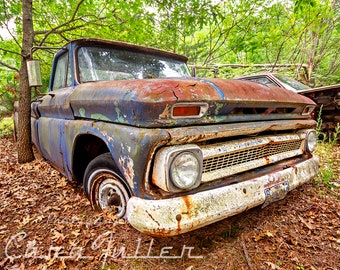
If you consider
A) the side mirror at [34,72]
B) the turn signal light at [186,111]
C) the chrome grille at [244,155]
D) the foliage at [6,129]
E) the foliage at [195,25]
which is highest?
the foliage at [195,25]

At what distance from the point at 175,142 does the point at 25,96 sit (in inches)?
153

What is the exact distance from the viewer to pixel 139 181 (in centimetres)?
127

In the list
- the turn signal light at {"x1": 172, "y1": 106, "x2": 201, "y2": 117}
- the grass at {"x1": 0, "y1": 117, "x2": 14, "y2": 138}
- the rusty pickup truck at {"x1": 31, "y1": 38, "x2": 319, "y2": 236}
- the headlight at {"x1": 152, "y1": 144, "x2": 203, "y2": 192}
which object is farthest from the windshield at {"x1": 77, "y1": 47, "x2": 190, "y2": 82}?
the grass at {"x1": 0, "y1": 117, "x2": 14, "y2": 138}

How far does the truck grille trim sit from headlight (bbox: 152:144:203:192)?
0.37 feet

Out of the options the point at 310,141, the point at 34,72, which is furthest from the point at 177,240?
the point at 34,72

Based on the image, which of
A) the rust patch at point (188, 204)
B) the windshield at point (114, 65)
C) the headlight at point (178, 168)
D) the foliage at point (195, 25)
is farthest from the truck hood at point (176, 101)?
the foliage at point (195, 25)

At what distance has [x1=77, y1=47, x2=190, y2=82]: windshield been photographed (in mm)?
2197

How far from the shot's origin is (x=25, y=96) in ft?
12.8

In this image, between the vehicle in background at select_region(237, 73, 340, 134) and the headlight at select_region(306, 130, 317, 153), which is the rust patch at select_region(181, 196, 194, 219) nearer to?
the headlight at select_region(306, 130, 317, 153)

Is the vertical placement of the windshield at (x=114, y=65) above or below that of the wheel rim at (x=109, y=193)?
above

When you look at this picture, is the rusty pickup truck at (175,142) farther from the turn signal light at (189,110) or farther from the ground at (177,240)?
the ground at (177,240)

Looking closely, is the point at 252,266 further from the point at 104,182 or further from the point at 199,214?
the point at 104,182

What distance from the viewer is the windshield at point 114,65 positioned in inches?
86.5

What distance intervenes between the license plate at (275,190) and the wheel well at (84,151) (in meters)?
1.42
